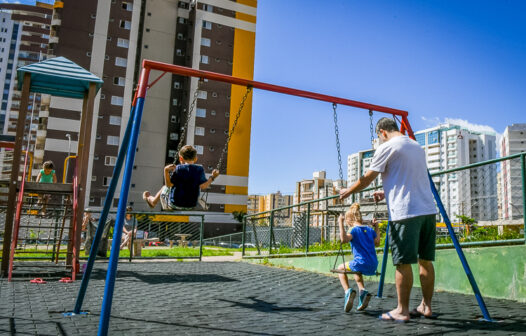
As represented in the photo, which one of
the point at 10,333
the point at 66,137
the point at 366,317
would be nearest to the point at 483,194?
the point at 366,317

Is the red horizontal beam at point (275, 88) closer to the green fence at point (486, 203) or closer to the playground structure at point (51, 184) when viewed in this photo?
the green fence at point (486, 203)

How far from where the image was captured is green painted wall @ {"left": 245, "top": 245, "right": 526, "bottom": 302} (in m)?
5.01

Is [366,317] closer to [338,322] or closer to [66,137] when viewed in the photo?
[338,322]

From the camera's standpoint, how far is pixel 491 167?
6367mm

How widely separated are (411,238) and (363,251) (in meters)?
0.91

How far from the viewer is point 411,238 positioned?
3750 mm

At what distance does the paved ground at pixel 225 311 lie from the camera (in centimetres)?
338

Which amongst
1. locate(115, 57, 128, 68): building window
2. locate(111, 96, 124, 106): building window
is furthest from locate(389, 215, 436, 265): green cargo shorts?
locate(115, 57, 128, 68): building window

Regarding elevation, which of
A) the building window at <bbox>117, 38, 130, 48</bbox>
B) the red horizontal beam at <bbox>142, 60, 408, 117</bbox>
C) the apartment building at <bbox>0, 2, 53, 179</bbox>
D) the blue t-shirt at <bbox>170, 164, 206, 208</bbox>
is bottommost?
the blue t-shirt at <bbox>170, 164, 206, 208</bbox>

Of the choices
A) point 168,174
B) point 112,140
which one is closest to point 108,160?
point 112,140

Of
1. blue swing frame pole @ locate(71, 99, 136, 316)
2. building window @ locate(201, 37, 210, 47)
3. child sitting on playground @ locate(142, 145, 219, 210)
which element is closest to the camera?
blue swing frame pole @ locate(71, 99, 136, 316)

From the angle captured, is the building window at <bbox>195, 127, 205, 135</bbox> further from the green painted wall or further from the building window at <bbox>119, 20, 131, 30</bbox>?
the green painted wall

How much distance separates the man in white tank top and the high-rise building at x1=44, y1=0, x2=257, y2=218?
4489 cm

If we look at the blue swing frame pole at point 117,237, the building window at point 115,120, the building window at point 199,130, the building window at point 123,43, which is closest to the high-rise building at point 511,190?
the blue swing frame pole at point 117,237
